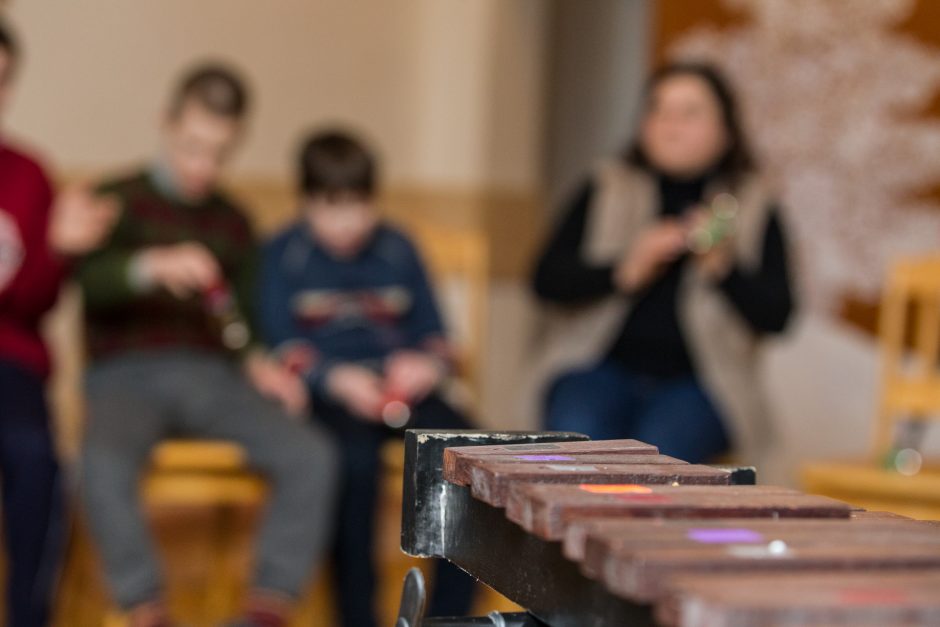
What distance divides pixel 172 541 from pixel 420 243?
2.89 ft

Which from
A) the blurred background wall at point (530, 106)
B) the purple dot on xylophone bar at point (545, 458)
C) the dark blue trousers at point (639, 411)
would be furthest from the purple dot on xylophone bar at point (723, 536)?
the blurred background wall at point (530, 106)

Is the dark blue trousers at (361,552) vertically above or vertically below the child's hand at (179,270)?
below

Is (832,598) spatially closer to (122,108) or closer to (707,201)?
(707,201)

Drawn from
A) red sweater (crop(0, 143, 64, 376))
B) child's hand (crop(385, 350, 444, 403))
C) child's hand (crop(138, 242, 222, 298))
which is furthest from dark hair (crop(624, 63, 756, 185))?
red sweater (crop(0, 143, 64, 376))

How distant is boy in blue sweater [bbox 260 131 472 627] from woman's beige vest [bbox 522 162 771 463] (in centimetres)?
24

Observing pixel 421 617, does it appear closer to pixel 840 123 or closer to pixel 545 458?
pixel 545 458

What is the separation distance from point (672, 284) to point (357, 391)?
0.69 m

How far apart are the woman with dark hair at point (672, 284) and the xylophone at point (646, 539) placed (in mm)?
1314

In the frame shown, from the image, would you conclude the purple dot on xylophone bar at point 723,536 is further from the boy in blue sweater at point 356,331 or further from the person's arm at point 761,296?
the person's arm at point 761,296

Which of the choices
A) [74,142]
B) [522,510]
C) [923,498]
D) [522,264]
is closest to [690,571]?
[522,510]

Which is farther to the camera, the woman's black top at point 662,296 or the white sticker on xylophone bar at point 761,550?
the woman's black top at point 662,296

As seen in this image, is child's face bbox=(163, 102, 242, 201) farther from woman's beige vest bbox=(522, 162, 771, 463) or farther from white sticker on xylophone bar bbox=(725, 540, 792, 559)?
white sticker on xylophone bar bbox=(725, 540, 792, 559)

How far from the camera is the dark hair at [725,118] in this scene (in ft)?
9.57

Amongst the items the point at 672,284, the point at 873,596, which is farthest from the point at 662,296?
the point at 873,596
